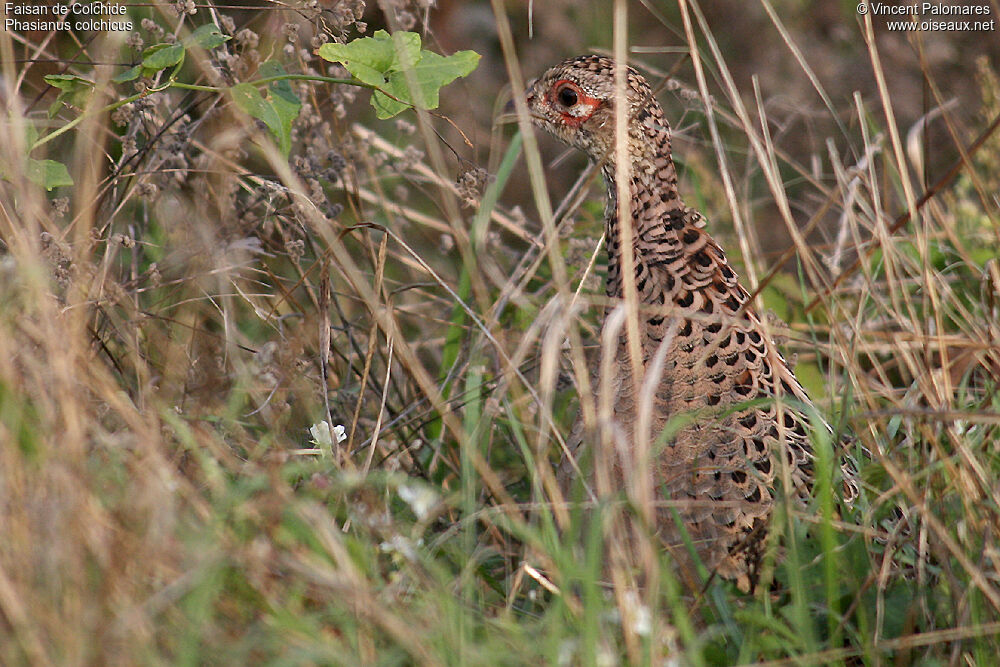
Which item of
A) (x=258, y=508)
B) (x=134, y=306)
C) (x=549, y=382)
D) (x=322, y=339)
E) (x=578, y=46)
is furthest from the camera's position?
(x=578, y=46)

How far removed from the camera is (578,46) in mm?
5773

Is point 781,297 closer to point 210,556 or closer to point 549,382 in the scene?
point 549,382

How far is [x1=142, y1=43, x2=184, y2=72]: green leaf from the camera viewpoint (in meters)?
2.16

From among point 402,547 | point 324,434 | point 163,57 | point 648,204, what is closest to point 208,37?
point 163,57

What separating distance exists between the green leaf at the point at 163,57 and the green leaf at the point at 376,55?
0.29 meters

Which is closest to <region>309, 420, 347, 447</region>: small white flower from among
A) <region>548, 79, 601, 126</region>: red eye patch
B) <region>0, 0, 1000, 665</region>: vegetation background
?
<region>0, 0, 1000, 665</region>: vegetation background

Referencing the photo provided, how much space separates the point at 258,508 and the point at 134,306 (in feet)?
3.50

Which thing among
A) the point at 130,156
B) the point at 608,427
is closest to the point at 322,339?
the point at 130,156

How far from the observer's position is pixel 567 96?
106 inches

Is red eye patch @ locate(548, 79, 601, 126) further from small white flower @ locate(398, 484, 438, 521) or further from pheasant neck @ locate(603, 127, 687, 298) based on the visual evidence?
small white flower @ locate(398, 484, 438, 521)

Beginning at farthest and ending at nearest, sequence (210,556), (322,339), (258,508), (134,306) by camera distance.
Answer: (134,306), (322,339), (258,508), (210,556)

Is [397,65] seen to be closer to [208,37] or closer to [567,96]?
[208,37]

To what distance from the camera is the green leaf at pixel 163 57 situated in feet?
7.08

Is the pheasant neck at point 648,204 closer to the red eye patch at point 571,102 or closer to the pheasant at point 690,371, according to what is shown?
the pheasant at point 690,371
